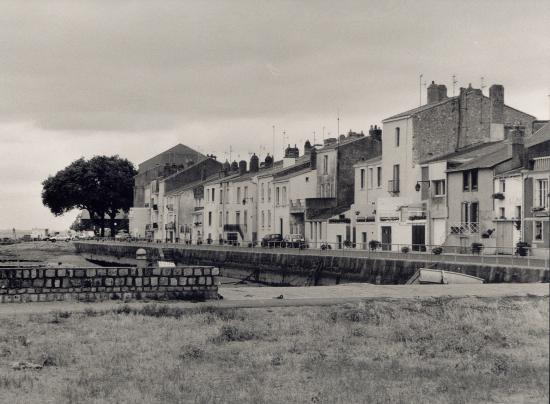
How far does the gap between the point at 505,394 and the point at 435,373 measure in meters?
1.58

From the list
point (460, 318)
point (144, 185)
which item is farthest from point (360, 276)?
point (144, 185)

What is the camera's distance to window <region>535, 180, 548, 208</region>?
148 feet

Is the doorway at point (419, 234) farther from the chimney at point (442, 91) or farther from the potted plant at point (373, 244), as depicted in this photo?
the chimney at point (442, 91)

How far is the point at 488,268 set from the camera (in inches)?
1372

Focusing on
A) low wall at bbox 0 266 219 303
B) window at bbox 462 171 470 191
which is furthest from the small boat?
window at bbox 462 171 470 191

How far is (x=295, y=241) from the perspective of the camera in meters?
69.3

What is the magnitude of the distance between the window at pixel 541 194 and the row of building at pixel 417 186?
0.05m

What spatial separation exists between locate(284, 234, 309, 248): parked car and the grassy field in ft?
146

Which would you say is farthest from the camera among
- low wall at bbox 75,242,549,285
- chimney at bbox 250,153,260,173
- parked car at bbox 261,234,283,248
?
chimney at bbox 250,153,260,173

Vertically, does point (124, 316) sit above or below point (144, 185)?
below

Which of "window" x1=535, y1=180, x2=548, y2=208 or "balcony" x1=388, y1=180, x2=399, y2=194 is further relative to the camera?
"balcony" x1=388, y1=180, x2=399, y2=194

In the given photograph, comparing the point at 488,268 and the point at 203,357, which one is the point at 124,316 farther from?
the point at 488,268

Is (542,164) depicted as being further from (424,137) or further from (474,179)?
(424,137)

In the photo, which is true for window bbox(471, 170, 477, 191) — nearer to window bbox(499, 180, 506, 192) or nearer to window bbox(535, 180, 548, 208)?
window bbox(499, 180, 506, 192)
